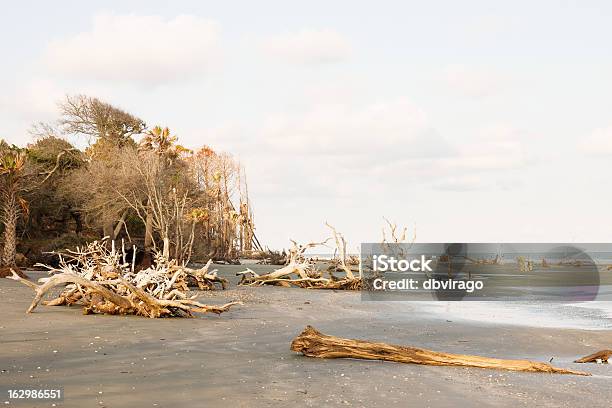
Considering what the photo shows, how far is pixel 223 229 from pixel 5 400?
50587mm

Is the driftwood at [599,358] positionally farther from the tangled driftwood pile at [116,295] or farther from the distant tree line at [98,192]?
the distant tree line at [98,192]

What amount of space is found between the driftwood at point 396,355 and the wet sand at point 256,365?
176mm

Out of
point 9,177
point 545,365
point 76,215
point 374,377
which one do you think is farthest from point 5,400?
point 76,215

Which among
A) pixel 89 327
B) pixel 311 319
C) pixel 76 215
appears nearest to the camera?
pixel 89 327

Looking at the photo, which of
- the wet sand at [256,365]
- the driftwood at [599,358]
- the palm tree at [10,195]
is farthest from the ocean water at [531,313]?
the palm tree at [10,195]

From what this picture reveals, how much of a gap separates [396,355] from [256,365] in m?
1.96

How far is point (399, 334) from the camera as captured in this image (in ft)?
44.6

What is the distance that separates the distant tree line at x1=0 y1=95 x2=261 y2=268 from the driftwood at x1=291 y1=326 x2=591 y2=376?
15029 mm

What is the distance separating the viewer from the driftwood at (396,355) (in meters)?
9.44

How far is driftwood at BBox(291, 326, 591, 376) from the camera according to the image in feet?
31.0

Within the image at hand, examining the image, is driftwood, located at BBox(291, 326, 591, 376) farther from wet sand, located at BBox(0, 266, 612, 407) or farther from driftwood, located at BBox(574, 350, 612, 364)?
driftwood, located at BBox(574, 350, 612, 364)

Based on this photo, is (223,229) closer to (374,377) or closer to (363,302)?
(363,302)

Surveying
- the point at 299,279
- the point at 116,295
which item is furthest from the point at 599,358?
the point at 299,279

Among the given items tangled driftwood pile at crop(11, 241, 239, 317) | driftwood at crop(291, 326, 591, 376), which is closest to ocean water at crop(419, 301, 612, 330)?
tangled driftwood pile at crop(11, 241, 239, 317)
